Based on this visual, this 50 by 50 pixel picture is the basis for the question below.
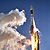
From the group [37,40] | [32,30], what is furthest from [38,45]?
[32,30]

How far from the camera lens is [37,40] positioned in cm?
2983

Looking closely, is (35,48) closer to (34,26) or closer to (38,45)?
(38,45)

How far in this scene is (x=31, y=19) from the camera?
Answer: 106ft

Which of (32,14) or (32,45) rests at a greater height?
(32,14)

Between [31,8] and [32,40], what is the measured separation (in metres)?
5.60

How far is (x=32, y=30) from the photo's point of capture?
31.4m

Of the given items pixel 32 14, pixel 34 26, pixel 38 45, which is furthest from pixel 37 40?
pixel 32 14

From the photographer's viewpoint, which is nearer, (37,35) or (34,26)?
(37,35)

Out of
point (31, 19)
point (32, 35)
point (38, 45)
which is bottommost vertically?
point (38, 45)

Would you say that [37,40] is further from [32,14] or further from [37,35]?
[32,14]

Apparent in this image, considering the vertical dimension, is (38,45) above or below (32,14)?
below

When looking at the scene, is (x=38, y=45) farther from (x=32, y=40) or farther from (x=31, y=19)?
(x=31, y=19)

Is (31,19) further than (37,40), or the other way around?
(31,19)

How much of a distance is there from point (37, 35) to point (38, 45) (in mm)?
1709
